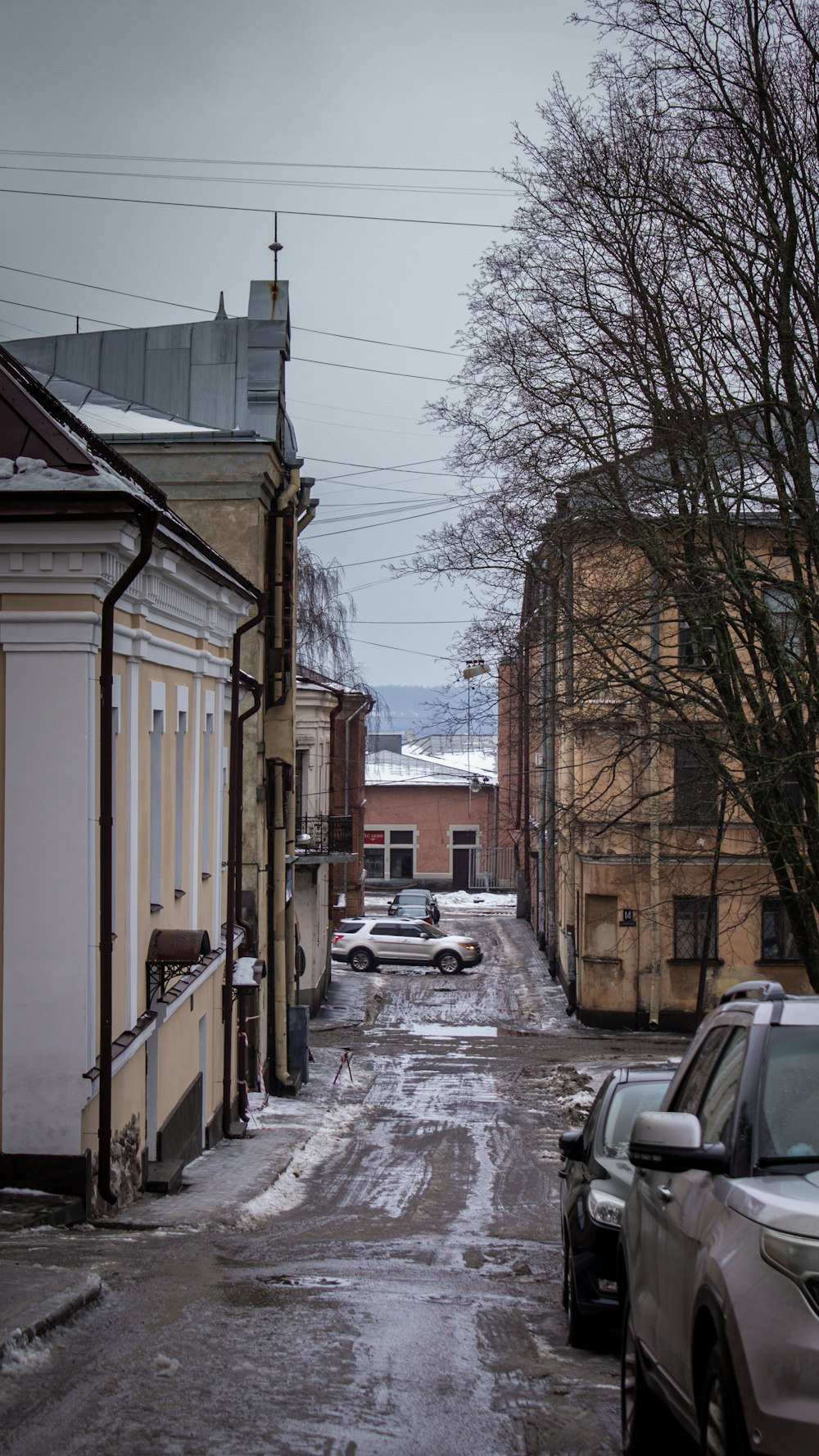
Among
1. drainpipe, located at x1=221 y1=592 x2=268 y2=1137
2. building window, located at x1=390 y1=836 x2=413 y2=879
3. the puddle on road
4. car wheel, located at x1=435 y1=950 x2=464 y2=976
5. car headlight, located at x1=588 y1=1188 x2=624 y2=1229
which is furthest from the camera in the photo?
building window, located at x1=390 y1=836 x2=413 y2=879

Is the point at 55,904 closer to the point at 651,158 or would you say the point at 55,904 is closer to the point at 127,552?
the point at 127,552

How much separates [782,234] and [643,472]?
2813 mm

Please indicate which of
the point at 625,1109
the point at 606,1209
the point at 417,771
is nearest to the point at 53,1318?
the point at 606,1209

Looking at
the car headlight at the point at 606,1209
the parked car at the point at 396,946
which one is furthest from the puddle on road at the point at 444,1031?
the car headlight at the point at 606,1209

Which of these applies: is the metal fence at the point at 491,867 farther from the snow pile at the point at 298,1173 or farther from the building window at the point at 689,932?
the snow pile at the point at 298,1173

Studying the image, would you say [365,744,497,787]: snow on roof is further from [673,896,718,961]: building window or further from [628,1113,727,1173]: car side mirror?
[628,1113,727,1173]: car side mirror

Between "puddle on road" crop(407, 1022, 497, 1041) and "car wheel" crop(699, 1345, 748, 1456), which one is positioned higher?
"car wheel" crop(699, 1345, 748, 1456)

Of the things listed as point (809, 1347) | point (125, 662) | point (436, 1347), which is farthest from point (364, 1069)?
point (809, 1347)

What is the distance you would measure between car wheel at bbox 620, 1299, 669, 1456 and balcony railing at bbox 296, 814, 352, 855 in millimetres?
23945

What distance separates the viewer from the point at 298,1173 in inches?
626

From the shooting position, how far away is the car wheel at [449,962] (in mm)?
39250

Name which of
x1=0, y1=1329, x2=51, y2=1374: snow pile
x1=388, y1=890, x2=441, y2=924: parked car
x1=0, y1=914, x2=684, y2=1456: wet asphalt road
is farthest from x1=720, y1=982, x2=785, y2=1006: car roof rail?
x1=388, y1=890, x2=441, y2=924: parked car

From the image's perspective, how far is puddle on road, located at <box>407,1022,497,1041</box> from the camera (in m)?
30.1

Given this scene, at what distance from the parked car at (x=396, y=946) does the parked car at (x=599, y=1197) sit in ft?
98.6
